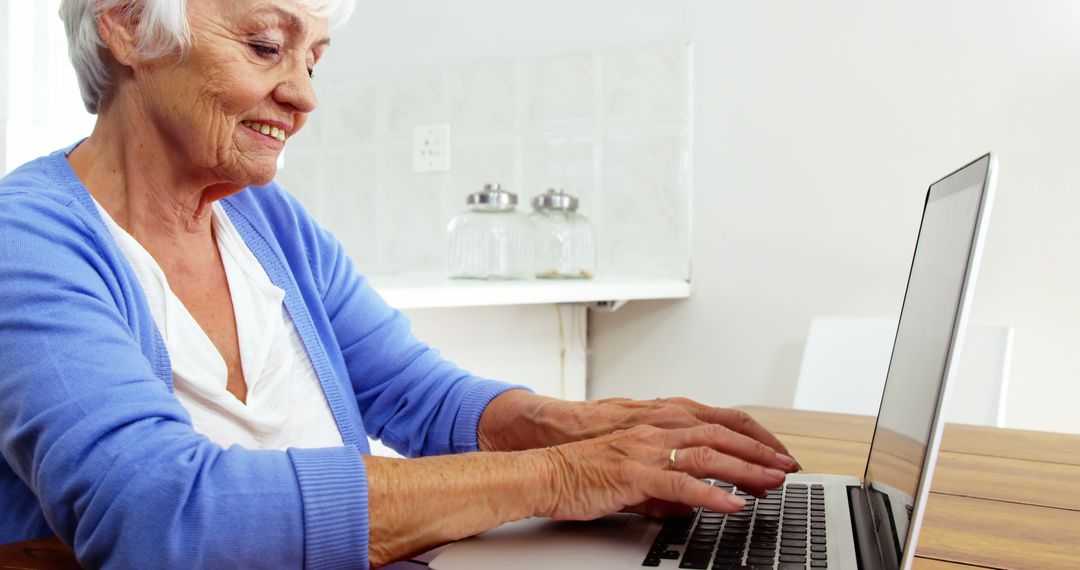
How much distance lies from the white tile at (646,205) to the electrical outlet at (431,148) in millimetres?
462

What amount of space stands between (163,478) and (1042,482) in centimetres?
82

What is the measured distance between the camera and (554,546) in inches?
25.8

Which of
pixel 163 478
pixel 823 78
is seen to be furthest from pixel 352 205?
pixel 163 478

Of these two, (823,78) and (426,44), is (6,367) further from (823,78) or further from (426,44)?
(426,44)

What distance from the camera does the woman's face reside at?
856mm

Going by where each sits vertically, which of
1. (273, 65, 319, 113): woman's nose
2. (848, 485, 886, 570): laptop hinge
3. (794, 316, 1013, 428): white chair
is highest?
(273, 65, 319, 113): woman's nose

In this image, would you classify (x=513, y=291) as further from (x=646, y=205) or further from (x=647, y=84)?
(x=647, y=84)

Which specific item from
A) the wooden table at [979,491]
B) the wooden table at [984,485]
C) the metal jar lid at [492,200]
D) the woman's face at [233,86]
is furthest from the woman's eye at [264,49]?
the metal jar lid at [492,200]

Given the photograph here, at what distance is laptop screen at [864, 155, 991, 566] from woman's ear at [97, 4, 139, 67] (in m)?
0.70

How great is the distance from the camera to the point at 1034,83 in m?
1.78

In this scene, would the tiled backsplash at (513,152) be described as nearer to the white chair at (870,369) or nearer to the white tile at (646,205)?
the white tile at (646,205)

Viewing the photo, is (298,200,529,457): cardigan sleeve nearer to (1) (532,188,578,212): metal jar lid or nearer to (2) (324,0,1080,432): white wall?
(1) (532,188,578,212): metal jar lid

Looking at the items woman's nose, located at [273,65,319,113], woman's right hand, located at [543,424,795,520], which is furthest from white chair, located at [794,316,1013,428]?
woman's nose, located at [273,65,319,113]

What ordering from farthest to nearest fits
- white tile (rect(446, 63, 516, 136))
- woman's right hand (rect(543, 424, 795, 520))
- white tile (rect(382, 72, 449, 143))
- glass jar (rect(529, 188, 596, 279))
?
white tile (rect(382, 72, 449, 143))
white tile (rect(446, 63, 516, 136))
glass jar (rect(529, 188, 596, 279))
woman's right hand (rect(543, 424, 795, 520))
